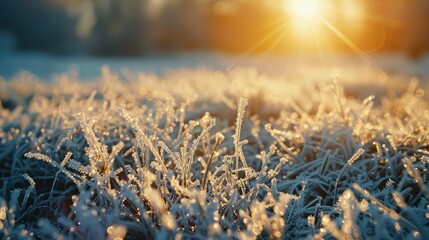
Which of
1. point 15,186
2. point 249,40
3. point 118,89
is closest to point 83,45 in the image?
point 249,40

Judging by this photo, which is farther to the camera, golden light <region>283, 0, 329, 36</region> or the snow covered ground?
golden light <region>283, 0, 329, 36</region>

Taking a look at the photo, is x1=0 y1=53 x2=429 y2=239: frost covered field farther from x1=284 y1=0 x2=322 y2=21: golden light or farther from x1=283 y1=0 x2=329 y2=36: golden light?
x1=283 y1=0 x2=329 y2=36: golden light

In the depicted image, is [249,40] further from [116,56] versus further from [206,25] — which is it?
[116,56]

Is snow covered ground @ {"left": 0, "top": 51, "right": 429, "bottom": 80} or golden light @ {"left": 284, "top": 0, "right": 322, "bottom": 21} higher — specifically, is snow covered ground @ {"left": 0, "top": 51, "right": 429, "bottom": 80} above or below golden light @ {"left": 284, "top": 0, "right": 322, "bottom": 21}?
below

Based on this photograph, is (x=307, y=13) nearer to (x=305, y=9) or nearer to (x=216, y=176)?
(x=305, y=9)

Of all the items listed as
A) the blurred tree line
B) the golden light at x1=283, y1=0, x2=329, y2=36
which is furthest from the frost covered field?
the blurred tree line

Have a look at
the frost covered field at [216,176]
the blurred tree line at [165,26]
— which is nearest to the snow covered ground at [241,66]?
the blurred tree line at [165,26]
